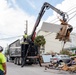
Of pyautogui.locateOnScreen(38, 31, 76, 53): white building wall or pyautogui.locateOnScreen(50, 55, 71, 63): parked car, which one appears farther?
pyautogui.locateOnScreen(38, 31, 76, 53): white building wall

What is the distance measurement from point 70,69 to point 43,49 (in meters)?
45.3

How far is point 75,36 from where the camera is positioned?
235ft

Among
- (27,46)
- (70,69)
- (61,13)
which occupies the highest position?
(61,13)

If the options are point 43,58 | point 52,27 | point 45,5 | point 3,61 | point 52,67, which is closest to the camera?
point 3,61

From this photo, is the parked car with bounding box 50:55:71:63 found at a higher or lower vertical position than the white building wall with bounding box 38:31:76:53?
lower

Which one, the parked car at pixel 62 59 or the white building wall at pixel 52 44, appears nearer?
the parked car at pixel 62 59

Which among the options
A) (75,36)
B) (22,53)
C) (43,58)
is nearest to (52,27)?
(22,53)

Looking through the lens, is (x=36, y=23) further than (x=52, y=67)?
Yes

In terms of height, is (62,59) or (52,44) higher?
(52,44)

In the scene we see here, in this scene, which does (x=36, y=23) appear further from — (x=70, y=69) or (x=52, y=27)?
(x=52, y=27)

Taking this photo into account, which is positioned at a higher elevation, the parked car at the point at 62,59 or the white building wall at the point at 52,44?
the white building wall at the point at 52,44

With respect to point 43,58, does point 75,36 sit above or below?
above

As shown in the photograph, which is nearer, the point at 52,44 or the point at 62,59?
the point at 62,59

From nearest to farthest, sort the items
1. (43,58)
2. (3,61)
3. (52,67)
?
(3,61)
(52,67)
(43,58)
